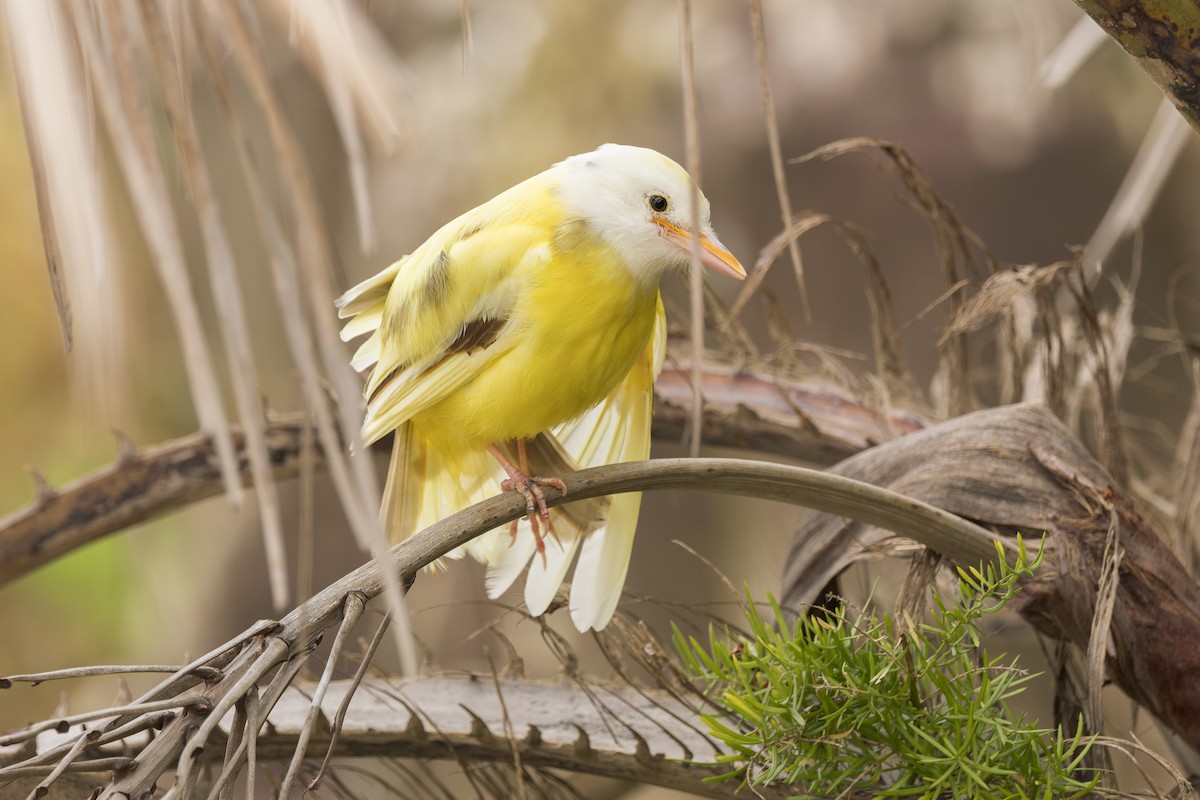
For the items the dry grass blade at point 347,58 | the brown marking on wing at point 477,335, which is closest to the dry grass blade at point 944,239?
the brown marking on wing at point 477,335

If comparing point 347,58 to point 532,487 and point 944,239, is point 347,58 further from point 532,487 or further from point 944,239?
point 944,239

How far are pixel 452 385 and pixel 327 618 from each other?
0.25 m

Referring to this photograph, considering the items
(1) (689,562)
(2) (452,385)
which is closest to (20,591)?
(1) (689,562)

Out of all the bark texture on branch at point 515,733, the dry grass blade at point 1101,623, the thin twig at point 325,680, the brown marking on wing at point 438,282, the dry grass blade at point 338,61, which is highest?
the dry grass blade at point 338,61

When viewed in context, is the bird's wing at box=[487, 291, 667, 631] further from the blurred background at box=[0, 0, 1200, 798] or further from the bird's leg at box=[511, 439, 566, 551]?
the blurred background at box=[0, 0, 1200, 798]

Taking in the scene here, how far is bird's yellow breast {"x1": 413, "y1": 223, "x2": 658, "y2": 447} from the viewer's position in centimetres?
66

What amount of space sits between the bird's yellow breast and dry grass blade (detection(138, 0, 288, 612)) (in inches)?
14.5

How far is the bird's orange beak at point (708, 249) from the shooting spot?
0.66 metres

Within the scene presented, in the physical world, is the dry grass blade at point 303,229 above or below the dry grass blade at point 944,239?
above

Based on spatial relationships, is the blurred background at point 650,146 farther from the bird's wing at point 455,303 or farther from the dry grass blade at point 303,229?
the dry grass blade at point 303,229

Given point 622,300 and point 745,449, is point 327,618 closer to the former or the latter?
point 622,300

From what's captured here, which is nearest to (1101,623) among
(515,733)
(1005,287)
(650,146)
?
(1005,287)

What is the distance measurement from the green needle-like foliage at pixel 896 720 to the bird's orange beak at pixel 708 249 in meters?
0.20

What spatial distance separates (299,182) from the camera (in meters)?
0.28
